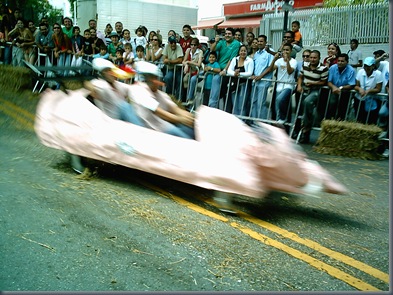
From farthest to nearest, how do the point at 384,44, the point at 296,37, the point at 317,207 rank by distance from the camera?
the point at 384,44 < the point at 296,37 < the point at 317,207

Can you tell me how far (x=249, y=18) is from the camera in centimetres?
3048

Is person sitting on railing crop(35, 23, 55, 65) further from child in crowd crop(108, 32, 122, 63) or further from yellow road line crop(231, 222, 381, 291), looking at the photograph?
yellow road line crop(231, 222, 381, 291)

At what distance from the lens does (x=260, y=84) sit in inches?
402

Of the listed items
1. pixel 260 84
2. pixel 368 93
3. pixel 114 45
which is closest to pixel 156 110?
pixel 260 84

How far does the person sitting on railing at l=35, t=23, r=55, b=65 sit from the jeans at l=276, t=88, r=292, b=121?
288 inches

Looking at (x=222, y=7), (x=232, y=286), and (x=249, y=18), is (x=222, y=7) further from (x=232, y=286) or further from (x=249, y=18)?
(x=232, y=286)

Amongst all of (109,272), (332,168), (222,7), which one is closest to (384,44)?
(332,168)

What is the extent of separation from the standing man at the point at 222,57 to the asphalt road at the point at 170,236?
174 inches

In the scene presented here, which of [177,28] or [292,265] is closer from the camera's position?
[292,265]

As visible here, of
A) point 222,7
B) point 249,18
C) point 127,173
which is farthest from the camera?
point 222,7

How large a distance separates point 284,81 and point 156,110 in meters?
4.73

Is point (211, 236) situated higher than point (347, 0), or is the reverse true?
point (347, 0)

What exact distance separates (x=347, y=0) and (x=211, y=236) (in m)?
20.6

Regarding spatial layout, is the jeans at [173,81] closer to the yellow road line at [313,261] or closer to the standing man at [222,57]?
the standing man at [222,57]
